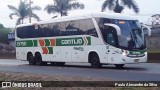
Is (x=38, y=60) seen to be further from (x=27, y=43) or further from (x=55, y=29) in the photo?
(x=55, y=29)

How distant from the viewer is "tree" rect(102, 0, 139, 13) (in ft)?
156

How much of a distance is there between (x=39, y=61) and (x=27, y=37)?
A: 2171 millimetres

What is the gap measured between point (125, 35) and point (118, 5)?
2613 centimetres

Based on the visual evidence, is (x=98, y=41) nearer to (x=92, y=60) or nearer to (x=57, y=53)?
(x=92, y=60)

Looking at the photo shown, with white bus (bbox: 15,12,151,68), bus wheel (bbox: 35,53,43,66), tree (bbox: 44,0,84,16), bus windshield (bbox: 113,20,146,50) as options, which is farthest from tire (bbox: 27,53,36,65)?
tree (bbox: 44,0,84,16)

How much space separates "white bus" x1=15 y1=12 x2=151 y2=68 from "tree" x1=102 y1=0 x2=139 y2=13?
20627mm

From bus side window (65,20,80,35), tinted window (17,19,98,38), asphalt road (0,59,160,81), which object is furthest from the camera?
bus side window (65,20,80,35)

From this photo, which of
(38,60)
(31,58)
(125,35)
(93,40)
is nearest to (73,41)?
(93,40)

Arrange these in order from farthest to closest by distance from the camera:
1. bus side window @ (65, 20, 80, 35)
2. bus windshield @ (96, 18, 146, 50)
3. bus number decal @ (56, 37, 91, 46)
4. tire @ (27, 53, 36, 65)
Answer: tire @ (27, 53, 36, 65)
bus side window @ (65, 20, 80, 35)
bus number decal @ (56, 37, 91, 46)
bus windshield @ (96, 18, 146, 50)

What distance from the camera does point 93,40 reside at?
23.4m

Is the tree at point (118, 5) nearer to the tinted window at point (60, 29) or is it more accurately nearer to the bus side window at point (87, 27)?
the tinted window at point (60, 29)

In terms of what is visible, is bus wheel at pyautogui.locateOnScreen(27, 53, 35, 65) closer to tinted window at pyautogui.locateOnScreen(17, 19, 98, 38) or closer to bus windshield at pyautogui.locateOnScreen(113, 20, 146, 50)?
tinted window at pyautogui.locateOnScreen(17, 19, 98, 38)

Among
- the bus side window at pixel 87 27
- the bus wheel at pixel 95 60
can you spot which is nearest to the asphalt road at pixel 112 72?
the bus wheel at pixel 95 60

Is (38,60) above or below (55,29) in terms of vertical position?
below
